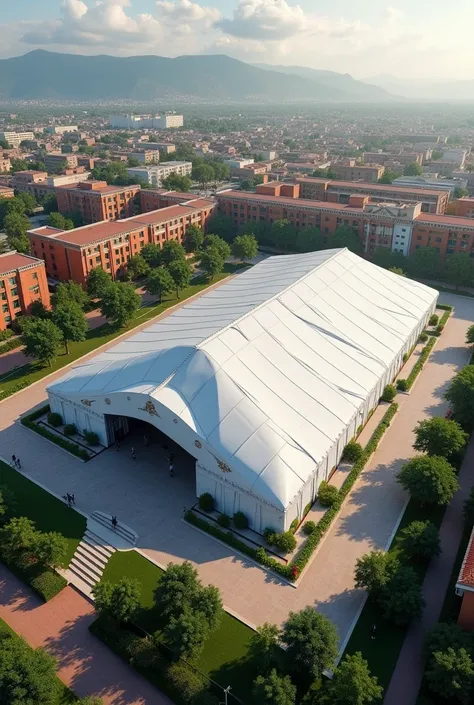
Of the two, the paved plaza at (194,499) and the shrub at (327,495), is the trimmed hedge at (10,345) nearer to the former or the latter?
the paved plaza at (194,499)

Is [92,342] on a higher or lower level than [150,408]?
lower

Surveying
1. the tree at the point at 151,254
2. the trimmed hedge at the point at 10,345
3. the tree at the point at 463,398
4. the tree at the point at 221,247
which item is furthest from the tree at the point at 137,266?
the tree at the point at 463,398

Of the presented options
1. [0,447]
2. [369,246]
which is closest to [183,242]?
[369,246]

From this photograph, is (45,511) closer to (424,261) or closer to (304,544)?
(304,544)

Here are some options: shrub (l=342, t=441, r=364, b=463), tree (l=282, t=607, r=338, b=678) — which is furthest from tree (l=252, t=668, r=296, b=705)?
shrub (l=342, t=441, r=364, b=463)

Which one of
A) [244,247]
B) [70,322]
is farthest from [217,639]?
[244,247]

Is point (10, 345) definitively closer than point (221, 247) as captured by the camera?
Yes
